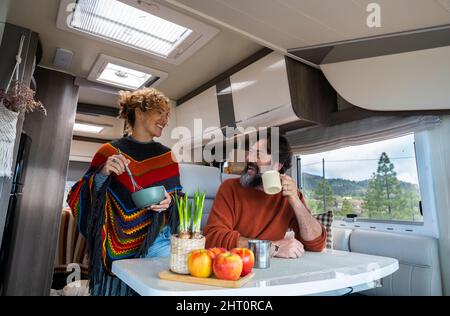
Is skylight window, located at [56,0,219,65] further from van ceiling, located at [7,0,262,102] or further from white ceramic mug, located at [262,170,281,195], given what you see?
white ceramic mug, located at [262,170,281,195]

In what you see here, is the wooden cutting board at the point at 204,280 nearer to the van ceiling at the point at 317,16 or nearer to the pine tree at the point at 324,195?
the van ceiling at the point at 317,16

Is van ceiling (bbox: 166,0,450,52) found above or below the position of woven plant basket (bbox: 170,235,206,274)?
above

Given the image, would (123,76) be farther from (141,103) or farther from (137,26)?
(141,103)

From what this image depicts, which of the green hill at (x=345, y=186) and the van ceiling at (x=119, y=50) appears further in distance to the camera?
the green hill at (x=345, y=186)

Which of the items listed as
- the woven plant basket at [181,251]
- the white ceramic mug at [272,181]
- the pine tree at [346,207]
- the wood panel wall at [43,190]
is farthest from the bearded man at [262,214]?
the wood panel wall at [43,190]

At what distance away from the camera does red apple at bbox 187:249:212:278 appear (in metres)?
0.66

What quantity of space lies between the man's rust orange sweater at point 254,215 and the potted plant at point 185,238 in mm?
335

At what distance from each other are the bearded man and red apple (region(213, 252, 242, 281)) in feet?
1.22

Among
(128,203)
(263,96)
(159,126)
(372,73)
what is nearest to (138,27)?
(159,126)

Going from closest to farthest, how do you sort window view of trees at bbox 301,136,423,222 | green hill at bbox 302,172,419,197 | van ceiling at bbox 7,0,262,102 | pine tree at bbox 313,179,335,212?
van ceiling at bbox 7,0,262,102
window view of trees at bbox 301,136,423,222
green hill at bbox 302,172,419,197
pine tree at bbox 313,179,335,212

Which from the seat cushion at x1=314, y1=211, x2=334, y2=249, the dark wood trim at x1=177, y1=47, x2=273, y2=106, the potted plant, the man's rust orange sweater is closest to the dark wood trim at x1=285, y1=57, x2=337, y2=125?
the dark wood trim at x1=177, y1=47, x2=273, y2=106

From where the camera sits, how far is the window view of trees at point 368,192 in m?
2.08

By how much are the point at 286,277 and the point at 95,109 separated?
10.3 feet

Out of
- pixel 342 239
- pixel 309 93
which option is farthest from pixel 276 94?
pixel 342 239
